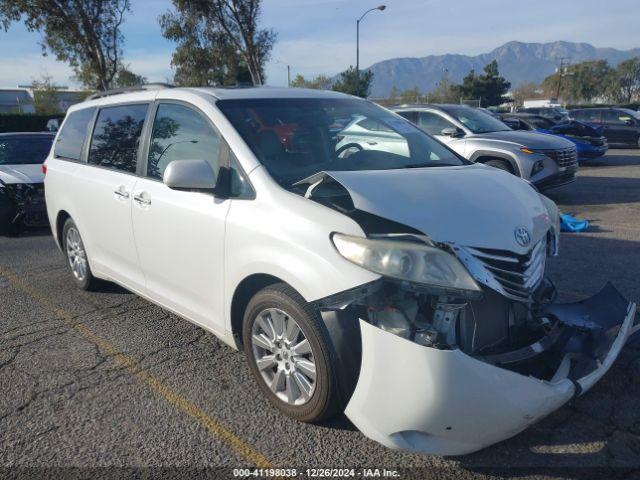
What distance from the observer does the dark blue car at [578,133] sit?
51.2 ft

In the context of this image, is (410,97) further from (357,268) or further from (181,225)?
(357,268)

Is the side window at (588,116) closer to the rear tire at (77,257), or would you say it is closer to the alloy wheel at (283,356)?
the rear tire at (77,257)

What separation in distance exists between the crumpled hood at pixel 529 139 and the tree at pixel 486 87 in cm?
5590

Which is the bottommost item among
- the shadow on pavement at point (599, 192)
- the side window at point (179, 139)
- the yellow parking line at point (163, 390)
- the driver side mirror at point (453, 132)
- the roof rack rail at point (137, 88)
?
the shadow on pavement at point (599, 192)

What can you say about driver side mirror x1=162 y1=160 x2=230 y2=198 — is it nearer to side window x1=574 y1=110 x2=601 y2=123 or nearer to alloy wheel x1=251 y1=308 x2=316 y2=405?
alloy wheel x1=251 y1=308 x2=316 y2=405

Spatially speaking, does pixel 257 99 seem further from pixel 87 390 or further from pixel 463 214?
pixel 87 390

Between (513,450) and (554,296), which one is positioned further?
(554,296)

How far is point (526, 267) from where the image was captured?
9.07 ft

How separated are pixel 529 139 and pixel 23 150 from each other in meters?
8.71

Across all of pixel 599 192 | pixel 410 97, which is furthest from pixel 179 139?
pixel 410 97

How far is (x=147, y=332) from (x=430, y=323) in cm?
264

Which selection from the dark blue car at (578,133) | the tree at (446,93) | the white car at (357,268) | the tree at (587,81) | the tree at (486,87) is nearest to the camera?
the white car at (357,268)

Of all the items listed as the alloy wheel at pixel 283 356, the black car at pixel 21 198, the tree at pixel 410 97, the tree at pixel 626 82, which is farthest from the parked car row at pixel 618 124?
the tree at pixel 626 82

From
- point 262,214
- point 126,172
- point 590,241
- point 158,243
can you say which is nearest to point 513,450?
point 262,214
